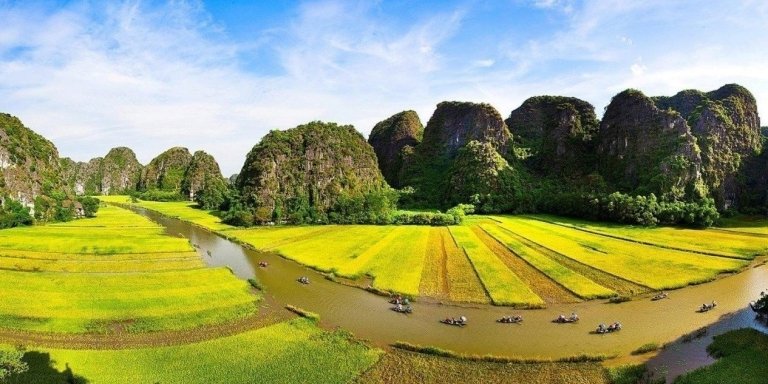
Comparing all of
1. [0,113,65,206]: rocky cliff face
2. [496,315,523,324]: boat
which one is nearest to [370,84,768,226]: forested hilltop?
[496,315,523,324]: boat

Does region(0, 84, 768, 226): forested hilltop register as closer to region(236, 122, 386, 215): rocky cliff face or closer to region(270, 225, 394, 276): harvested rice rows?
region(236, 122, 386, 215): rocky cliff face

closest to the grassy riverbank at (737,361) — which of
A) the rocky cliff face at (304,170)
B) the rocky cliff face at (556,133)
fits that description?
the rocky cliff face at (304,170)

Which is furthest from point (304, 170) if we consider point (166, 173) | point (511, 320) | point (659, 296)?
point (166, 173)

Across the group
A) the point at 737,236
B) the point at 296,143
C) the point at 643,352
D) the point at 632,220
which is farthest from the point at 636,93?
the point at 643,352

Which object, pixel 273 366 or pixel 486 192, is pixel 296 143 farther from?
pixel 273 366

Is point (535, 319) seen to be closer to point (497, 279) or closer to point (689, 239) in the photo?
point (497, 279)

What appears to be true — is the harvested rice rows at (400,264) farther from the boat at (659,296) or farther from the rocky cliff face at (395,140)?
the rocky cliff face at (395,140)
